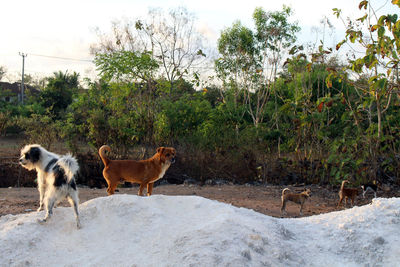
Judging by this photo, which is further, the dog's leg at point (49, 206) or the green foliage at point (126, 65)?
the green foliage at point (126, 65)

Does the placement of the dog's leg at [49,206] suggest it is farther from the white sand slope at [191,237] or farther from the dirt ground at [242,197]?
the dirt ground at [242,197]

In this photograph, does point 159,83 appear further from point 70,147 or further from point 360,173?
point 360,173

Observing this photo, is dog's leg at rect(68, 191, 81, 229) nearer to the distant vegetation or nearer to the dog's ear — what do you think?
the dog's ear

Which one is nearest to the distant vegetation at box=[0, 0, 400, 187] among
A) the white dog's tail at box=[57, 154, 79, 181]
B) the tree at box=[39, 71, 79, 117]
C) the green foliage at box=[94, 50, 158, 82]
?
the green foliage at box=[94, 50, 158, 82]

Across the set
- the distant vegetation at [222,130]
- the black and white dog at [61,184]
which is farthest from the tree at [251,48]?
the black and white dog at [61,184]

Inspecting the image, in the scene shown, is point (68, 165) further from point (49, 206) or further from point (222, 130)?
point (222, 130)

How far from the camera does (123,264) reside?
406cm

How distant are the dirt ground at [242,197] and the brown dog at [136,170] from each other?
4.37ft

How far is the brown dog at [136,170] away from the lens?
6.69 metres

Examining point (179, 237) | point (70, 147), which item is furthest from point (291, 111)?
point (179, 237)

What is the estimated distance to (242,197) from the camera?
8367mm

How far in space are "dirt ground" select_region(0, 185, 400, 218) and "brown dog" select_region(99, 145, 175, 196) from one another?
133 cm

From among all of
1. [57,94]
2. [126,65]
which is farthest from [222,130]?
[57,94]

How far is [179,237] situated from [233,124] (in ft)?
35.0
